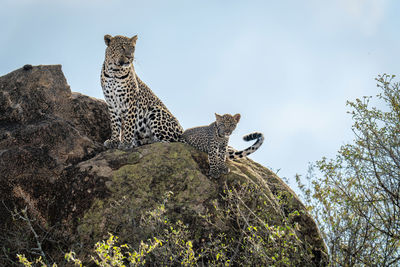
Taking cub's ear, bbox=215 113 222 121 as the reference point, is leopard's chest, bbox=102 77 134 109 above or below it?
below

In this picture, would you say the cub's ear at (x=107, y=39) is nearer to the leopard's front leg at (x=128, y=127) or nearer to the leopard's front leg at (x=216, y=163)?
the leopard's front leg at (x=128, y=127)

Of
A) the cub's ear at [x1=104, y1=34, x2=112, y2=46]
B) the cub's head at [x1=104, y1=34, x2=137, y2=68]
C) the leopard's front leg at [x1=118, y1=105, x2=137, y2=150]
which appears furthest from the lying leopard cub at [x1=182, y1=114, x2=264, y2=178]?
the cub's ear at [x1=104, y1=34, x2=112, y2=46]

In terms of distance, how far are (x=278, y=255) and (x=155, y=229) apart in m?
2.24

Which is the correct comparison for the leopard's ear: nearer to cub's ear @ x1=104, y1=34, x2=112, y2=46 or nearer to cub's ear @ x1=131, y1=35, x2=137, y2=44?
cub's ear @ x1=131, y1=35, x2=137, y2=44

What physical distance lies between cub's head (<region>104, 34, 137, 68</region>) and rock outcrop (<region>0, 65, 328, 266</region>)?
211 cm

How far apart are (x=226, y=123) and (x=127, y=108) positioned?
2.75 m

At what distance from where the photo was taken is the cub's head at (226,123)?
1152 centimetres

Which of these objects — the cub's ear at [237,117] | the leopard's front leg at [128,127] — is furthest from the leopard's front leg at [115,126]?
the cub's ear at [237,117]

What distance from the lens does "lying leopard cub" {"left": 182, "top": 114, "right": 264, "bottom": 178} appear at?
1109 cm

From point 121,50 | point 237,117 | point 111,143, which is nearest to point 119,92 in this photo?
point 121,50

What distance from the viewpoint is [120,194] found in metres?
10.3

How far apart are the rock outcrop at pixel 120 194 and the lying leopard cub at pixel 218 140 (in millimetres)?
247

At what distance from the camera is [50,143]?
11.2m

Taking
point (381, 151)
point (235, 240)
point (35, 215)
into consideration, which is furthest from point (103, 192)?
point (381, 151)
